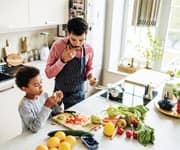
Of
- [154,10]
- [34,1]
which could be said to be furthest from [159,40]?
[34,1]

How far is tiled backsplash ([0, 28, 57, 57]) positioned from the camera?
2.69 meters

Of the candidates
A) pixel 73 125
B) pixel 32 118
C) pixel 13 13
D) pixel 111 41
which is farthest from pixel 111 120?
pixel 111 41

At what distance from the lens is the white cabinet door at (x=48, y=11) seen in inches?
99.1

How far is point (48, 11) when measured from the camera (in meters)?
2.68

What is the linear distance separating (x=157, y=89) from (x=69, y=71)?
82 centimetres

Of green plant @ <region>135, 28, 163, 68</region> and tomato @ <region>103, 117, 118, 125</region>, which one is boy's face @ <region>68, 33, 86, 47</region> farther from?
green plant @ <region>135, 28, 163, 68</region>

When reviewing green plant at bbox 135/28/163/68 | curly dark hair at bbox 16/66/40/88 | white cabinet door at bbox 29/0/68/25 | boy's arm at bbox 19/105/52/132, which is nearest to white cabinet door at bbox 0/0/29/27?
white cabinet door at bbox 29/0/68/25

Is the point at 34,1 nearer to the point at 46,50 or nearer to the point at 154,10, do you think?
the point at 46,50

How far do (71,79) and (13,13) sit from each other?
3.19ft

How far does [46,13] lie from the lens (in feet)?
8.72

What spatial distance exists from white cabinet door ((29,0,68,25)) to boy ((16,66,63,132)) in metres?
1.25

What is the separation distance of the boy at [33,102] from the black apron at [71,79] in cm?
40

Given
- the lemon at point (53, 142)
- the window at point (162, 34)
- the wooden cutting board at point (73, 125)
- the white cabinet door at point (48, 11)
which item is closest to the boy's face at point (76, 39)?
the wooden cutting board at point (73, 125)

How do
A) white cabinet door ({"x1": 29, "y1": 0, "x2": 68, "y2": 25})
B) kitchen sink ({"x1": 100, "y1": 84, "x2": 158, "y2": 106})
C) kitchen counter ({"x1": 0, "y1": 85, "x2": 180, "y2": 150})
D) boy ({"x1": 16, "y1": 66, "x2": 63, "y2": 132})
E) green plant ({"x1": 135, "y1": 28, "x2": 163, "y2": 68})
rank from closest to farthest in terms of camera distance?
1. kitchen counter ({"x1": 0, "y1": 85, "x2": 180, "y2": 150})
2. boy ({"x1": 16, "y1": 66, "x2": 63, "y2": 132})
3. kitchen sink ({"x1": 100, "y1": 84, "x2": 158, "y2": 106})
4. white cabinet door ({"x1": 29, "y1": 0, "x2": 68, "y2": 25})
5. green plant ({"x1": 135, "y1": 28, "x2": 163, "y2": 68})
